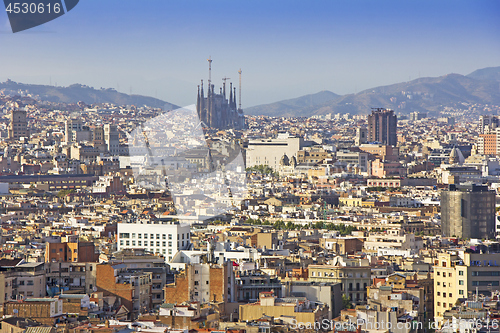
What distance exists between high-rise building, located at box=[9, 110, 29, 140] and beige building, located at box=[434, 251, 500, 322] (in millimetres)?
87797

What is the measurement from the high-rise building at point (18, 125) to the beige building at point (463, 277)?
8780cm

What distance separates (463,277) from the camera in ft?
82.0

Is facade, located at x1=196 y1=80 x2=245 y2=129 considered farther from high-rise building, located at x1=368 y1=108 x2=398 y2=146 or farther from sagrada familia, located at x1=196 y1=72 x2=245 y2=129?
high-rise building, located at x1=368 y1=108 x2=398 y2=146

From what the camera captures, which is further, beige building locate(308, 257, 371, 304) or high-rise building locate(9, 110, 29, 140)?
high-rise building locate(9, 110, 29, 140)

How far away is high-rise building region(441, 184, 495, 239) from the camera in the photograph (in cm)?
5003

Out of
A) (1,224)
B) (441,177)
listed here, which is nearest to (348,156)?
(441,177)

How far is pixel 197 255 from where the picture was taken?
2864 centimetres

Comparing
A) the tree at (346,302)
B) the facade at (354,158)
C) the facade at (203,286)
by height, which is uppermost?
the facade at (354,158)

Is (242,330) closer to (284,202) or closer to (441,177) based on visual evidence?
(284,202)

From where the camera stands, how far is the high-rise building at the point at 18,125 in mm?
110500

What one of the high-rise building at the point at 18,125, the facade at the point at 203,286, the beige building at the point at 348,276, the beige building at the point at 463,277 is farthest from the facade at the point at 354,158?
the facade at the point at 203,286

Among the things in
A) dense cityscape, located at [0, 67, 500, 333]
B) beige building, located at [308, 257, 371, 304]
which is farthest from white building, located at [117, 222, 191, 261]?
beige building, located at [308, 257, 371, 304]

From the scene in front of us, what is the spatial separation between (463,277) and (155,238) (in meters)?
12.1

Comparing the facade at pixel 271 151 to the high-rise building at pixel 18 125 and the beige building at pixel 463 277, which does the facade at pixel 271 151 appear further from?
the beige building at pixel 463 277
